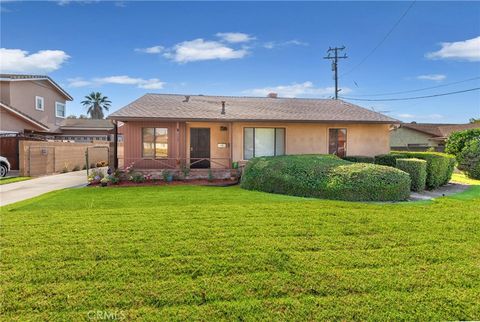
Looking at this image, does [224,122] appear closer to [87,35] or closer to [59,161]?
[87,35]

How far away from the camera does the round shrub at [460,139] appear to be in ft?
55.3

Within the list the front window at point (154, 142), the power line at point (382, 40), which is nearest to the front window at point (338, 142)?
the power line at point (382, 40)

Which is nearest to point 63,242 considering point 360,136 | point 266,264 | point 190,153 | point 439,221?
point 266,264

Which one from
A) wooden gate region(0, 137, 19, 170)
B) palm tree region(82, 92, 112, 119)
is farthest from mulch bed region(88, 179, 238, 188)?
palm tree region(82, 92, 112, 119)

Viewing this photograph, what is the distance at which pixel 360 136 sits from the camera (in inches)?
591

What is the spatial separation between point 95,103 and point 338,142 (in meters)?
56.3

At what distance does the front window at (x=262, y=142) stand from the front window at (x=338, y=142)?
99.5 inches

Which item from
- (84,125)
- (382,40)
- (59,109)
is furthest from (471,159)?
(59,109)

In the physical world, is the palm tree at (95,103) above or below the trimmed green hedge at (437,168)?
above

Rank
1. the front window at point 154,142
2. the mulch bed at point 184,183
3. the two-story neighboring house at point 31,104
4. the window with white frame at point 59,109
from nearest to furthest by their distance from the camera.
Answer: the mulch bed at point 184,183 < the front window at point 154,142 < the two-story neighboring house at point 31,104 < the window with white frame at point 59,109

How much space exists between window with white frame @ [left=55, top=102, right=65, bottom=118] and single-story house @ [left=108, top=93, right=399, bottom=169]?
639 inches

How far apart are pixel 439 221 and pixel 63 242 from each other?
287 inches

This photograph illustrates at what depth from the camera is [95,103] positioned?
58.6m

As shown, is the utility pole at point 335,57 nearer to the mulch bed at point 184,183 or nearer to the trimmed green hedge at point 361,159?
the trimmed green hedge at point 361,159
